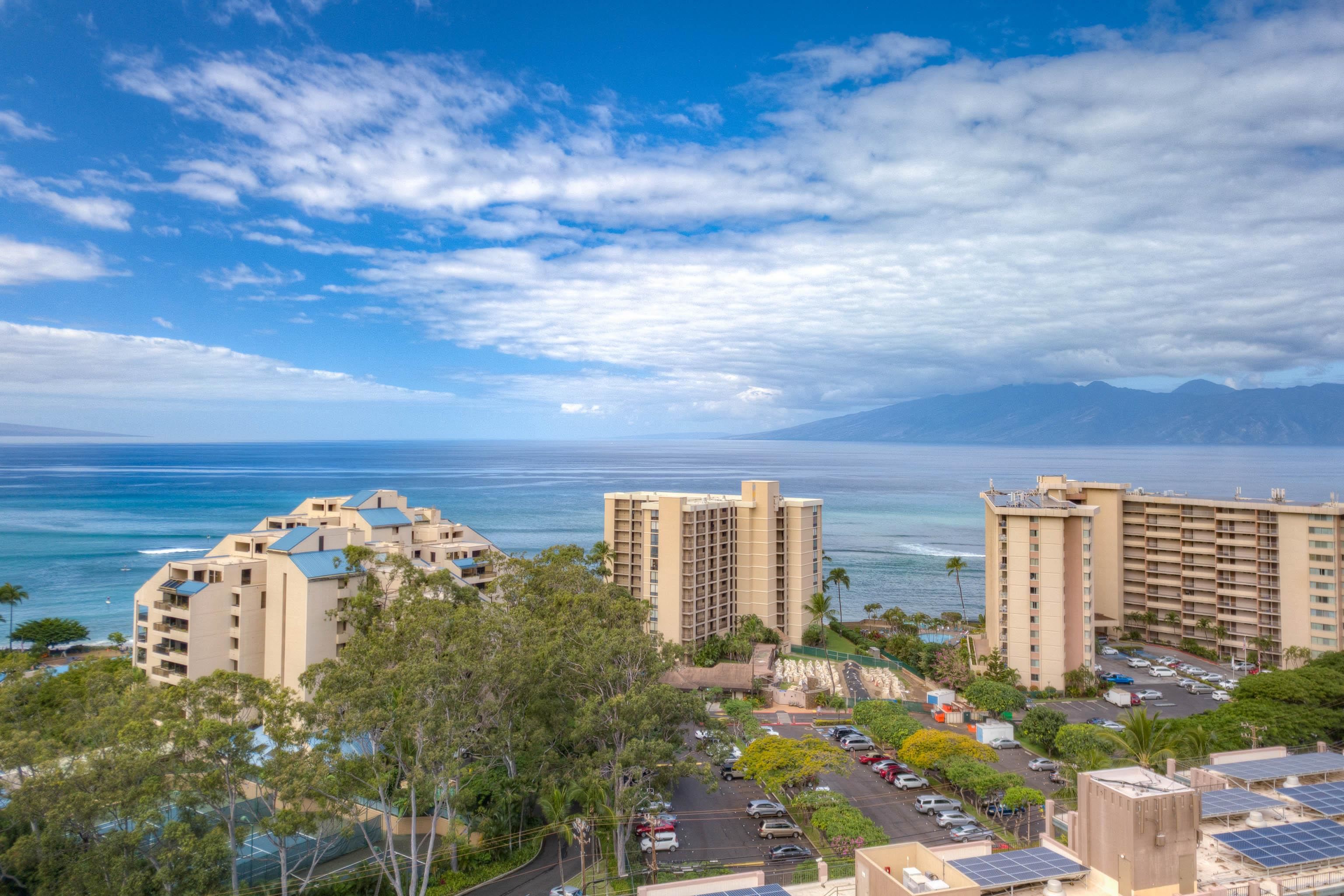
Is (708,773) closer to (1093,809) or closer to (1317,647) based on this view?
(1093,809)

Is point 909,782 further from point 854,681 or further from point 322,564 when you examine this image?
point 322,564

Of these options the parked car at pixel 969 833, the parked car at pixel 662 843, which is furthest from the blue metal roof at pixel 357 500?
the parked car at pixel 969 833

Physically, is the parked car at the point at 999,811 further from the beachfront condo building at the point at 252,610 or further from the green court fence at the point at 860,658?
the beachfront condo building at the point at 252,610

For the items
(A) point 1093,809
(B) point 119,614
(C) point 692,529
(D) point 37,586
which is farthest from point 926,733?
(D) point 37,586

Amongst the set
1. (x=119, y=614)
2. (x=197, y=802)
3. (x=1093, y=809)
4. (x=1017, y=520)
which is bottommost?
(x=119, y=614)

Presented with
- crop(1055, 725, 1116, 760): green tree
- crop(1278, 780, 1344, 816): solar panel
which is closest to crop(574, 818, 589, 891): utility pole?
crop(1278, 780, 1344, 816): solar panel

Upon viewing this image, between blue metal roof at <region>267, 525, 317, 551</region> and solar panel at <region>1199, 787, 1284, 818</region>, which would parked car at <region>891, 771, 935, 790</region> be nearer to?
solar panel at <region>1199, 787, 1284, 818</region>

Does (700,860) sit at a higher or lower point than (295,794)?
lower
